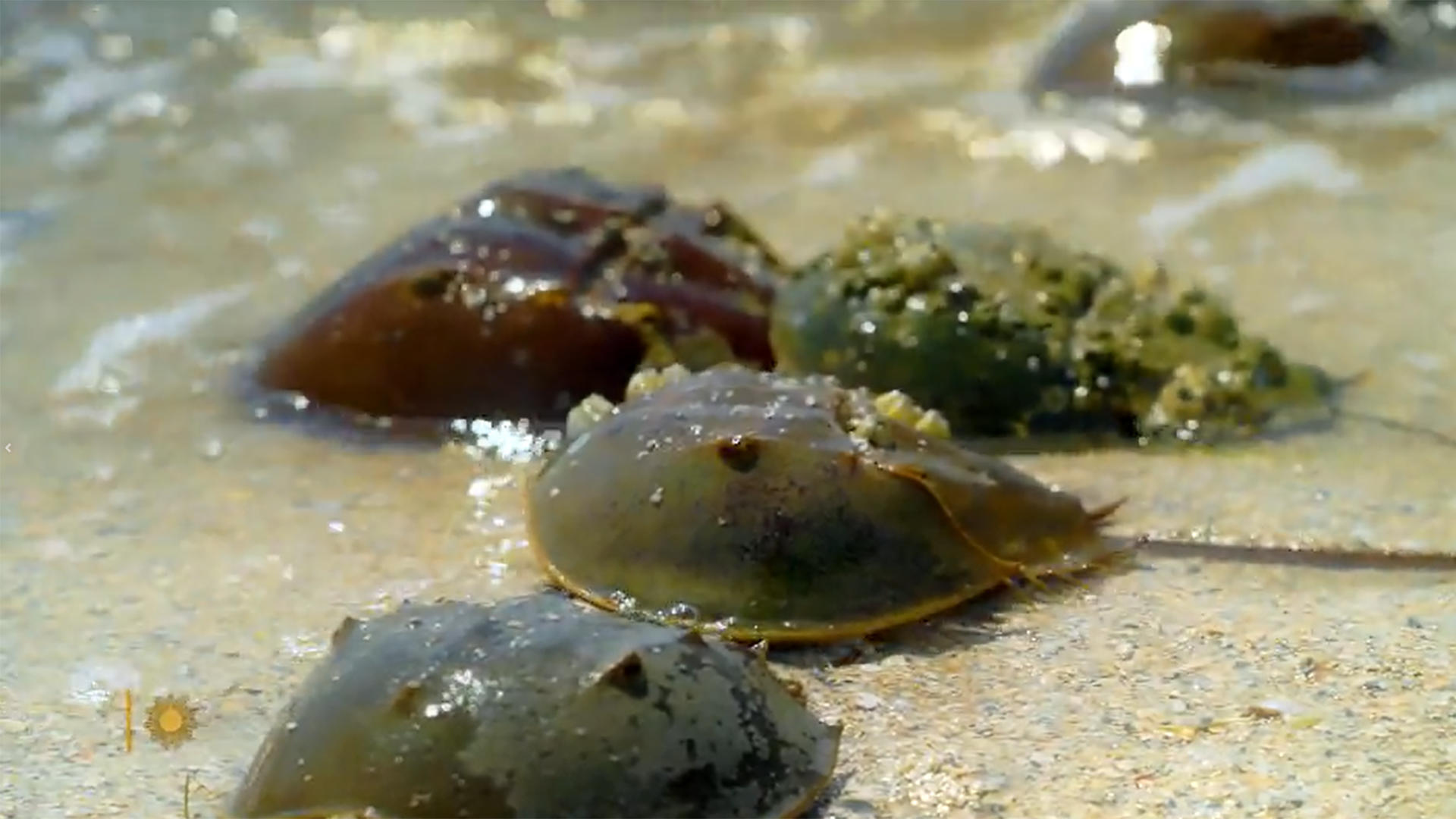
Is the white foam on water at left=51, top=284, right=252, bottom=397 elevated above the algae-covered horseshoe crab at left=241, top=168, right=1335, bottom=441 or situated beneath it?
situated beneath

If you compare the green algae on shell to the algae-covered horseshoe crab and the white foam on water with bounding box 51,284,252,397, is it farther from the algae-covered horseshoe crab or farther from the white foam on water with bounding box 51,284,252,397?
the white foam on water with bounding box 51,284,252,397

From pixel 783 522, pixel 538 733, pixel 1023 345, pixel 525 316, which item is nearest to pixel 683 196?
pixel 525 316

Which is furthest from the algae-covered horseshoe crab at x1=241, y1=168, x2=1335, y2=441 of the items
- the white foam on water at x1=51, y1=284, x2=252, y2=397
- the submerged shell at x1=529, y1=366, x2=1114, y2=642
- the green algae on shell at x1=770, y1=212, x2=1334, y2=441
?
the submerged shell at x1=529, y1=366, x2=1114, y2=642

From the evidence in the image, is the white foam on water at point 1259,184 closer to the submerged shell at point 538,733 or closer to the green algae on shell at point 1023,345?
the green algae on shell at point 1023,345

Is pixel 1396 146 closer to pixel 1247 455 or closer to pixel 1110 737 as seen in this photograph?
pixel 1247 455

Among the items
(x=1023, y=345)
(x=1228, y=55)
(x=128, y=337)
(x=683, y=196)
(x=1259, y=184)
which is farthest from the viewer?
(x=1228, y=55)

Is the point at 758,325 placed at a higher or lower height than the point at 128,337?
higher

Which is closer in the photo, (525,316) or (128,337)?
(525,316)

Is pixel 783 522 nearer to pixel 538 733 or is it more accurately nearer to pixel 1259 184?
pixel 538 733
